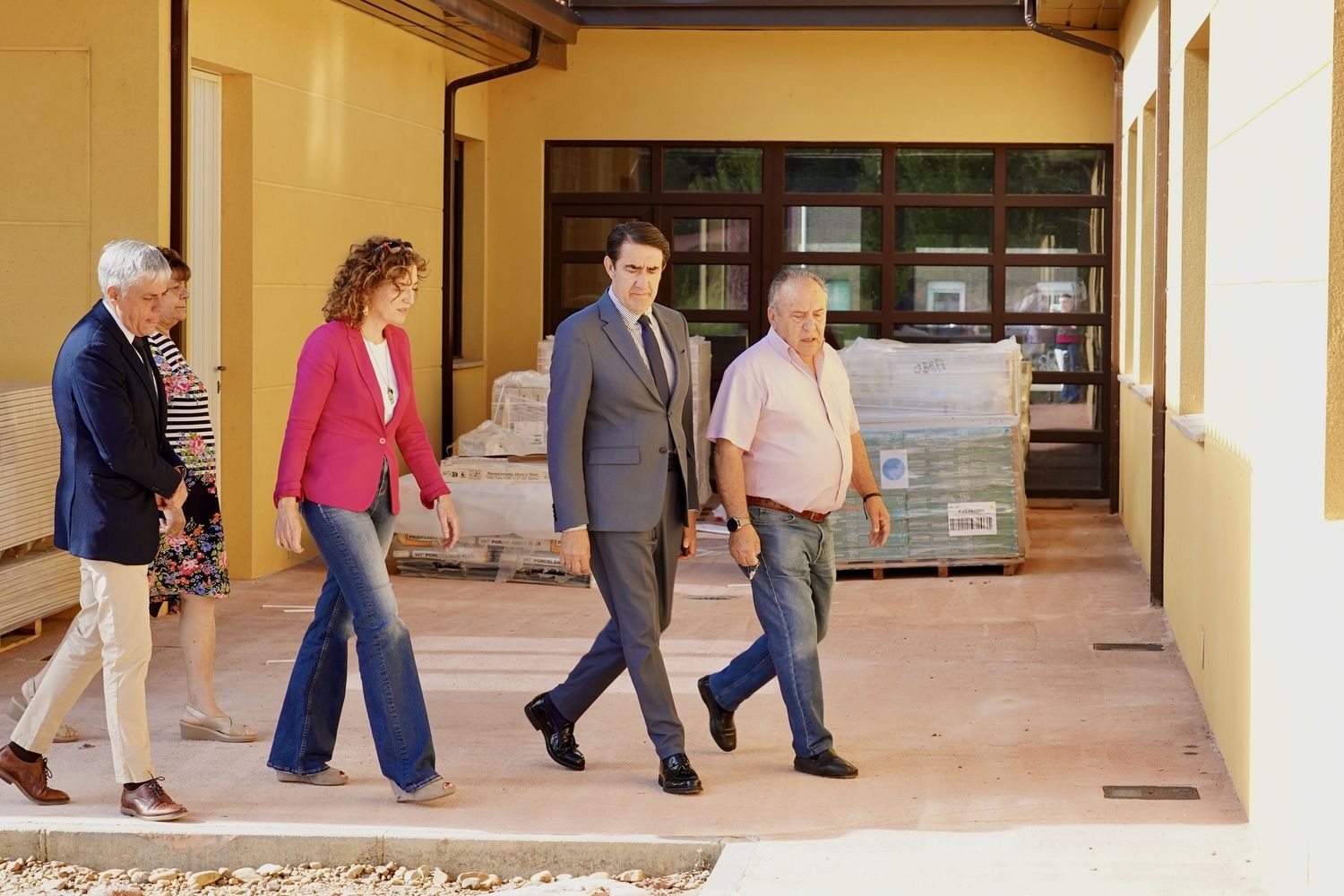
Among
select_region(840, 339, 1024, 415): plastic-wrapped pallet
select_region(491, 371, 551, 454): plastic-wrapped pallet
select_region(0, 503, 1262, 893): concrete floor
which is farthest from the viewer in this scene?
select_region(491, 371, 551, 454): plastic-wrapped pallet

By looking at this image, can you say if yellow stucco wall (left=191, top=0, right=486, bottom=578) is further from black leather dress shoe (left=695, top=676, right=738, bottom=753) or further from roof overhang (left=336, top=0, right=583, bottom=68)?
black leather dress shoe (left=695, top=676, right=738, bottom=753)

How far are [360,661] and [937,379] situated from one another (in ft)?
22.7

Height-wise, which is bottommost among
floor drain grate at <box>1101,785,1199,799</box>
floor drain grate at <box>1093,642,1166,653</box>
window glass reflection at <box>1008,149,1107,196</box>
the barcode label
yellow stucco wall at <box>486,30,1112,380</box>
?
floor drain grate at <box>1101,785,1199,799</box>

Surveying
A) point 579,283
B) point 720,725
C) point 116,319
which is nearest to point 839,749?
point 720,725

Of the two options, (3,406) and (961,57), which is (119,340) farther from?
(961,57)

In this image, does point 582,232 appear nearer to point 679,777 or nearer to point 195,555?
point 195,555

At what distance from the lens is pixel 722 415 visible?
6227mm

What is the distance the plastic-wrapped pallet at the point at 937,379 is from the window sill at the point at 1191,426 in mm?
3182

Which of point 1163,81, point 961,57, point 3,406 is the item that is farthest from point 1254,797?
point 961,57

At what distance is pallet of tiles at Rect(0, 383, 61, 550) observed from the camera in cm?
836

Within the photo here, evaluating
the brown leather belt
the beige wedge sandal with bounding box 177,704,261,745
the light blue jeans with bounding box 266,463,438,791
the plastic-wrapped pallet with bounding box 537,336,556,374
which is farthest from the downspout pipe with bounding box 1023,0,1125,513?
the light blue jeans with bounding box 266,463,438,791

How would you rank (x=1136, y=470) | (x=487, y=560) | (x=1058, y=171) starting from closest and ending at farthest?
(x=487, y=560)
(x=1136, y=470)
(x=1058, y=171)

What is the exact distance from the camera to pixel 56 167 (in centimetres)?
930

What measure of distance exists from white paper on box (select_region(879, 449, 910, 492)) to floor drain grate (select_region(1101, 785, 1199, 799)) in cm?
508
